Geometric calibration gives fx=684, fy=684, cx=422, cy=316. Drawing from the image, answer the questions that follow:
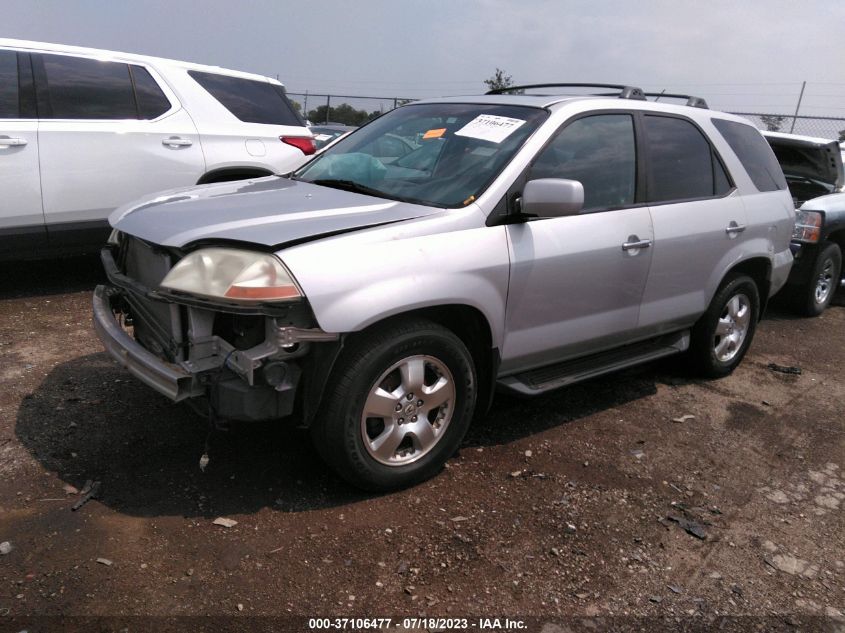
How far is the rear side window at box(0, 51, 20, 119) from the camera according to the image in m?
5.05

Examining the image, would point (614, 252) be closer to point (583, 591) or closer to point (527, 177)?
point (527, 177)

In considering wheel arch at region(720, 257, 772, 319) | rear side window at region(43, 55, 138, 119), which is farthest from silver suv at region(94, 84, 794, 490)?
rear side window at region(43, 55, 138, 119)

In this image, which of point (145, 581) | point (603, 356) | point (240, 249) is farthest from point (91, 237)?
point (603, 356)

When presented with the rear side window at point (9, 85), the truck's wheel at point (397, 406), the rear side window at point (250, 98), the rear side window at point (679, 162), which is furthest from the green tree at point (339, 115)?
the truck's wheel at point (397, 406)

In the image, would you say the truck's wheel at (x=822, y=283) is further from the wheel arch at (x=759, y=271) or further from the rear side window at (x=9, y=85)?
the rear side window at (x=9, y=85)

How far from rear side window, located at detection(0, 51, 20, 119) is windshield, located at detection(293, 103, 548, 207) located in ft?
8.42

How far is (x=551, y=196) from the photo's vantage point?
3137 millimetres

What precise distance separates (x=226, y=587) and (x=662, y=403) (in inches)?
121

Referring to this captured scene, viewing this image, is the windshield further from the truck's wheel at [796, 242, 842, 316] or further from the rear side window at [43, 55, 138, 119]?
the truck's wheel at [796, 242, 842, 316]

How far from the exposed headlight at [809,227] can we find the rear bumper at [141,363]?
6.37 metres

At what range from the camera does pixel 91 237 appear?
5402 mm

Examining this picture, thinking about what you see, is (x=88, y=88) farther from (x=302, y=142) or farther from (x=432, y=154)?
(x=432, y=154)

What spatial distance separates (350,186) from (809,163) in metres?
6.31

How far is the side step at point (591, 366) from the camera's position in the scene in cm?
351
